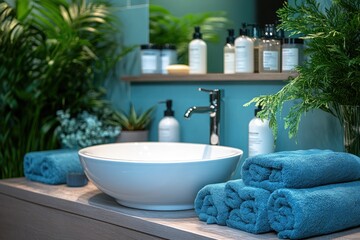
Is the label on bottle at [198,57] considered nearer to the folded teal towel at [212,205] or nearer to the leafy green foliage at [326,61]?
the leafy green foliage at [326,61]

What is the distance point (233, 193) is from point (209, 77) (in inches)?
27.7

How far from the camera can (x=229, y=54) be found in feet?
6.74

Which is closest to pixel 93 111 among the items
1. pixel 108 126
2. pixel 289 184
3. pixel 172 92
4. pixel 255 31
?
pixel 108 126

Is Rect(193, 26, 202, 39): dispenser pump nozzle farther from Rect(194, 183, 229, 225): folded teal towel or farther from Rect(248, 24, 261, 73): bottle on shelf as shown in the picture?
Rect(194, 183, 229, 225): folded teal towel

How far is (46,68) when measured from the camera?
7.68 ft

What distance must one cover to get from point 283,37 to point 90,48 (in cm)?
90

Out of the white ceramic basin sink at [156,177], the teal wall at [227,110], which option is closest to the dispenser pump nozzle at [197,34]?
the teal wall at [227,110]

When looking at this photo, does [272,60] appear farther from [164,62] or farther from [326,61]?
[164,62]

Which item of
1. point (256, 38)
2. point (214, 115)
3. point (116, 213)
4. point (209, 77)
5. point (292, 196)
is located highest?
point (256, 38)

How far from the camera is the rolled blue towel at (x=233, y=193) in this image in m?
1.47

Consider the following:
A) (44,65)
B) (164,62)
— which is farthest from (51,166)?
(164,62)

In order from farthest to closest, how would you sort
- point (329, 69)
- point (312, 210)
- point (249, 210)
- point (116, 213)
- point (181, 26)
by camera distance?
point (181, 26), point (116, 213), point (329, 69), point (249, 210), point (312, 210)

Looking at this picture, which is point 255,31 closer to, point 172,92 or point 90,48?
point 172,92

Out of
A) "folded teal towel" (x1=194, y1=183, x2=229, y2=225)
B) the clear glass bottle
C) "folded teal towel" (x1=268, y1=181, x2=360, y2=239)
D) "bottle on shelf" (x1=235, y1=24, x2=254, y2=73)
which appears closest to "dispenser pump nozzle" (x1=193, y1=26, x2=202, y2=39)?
"bottle on shelf" (x1=235, y1=24, x2=254, y2=73)
